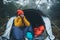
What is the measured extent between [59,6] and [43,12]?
31 centimetres

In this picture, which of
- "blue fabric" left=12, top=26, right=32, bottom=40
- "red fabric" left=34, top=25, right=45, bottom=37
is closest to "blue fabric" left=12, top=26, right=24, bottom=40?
"blue fabric" left=12, top=26, right=32, bottom=40

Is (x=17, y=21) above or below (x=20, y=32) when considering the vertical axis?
above

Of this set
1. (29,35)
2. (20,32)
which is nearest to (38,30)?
(29,35)

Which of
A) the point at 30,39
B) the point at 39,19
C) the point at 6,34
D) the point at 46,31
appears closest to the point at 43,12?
the point at 39,19

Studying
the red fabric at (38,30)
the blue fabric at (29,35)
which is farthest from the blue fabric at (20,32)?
the red fabric at (38,30)

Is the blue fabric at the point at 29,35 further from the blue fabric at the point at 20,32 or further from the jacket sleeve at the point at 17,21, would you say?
the jacket sleeve at the point at 17,21

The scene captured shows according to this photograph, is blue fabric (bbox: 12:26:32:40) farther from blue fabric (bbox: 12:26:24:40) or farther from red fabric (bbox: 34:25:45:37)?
red fabric (bbox: 34:25:45:37)

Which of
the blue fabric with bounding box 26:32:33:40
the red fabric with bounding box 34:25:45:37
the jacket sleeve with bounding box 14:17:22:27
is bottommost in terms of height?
the blue fabric with bounding box 26:32:33:40

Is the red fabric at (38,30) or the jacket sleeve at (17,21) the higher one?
the jacket sleeve at (17,21)

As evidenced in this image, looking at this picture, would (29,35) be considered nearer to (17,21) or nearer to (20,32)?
(20,32)

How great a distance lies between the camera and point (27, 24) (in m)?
3.03

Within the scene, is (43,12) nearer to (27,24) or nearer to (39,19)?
(39,19)

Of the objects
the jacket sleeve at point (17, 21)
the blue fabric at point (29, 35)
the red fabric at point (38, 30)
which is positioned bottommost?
the blue fabric at point (29, 35)

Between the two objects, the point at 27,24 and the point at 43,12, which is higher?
the point at 43,12
